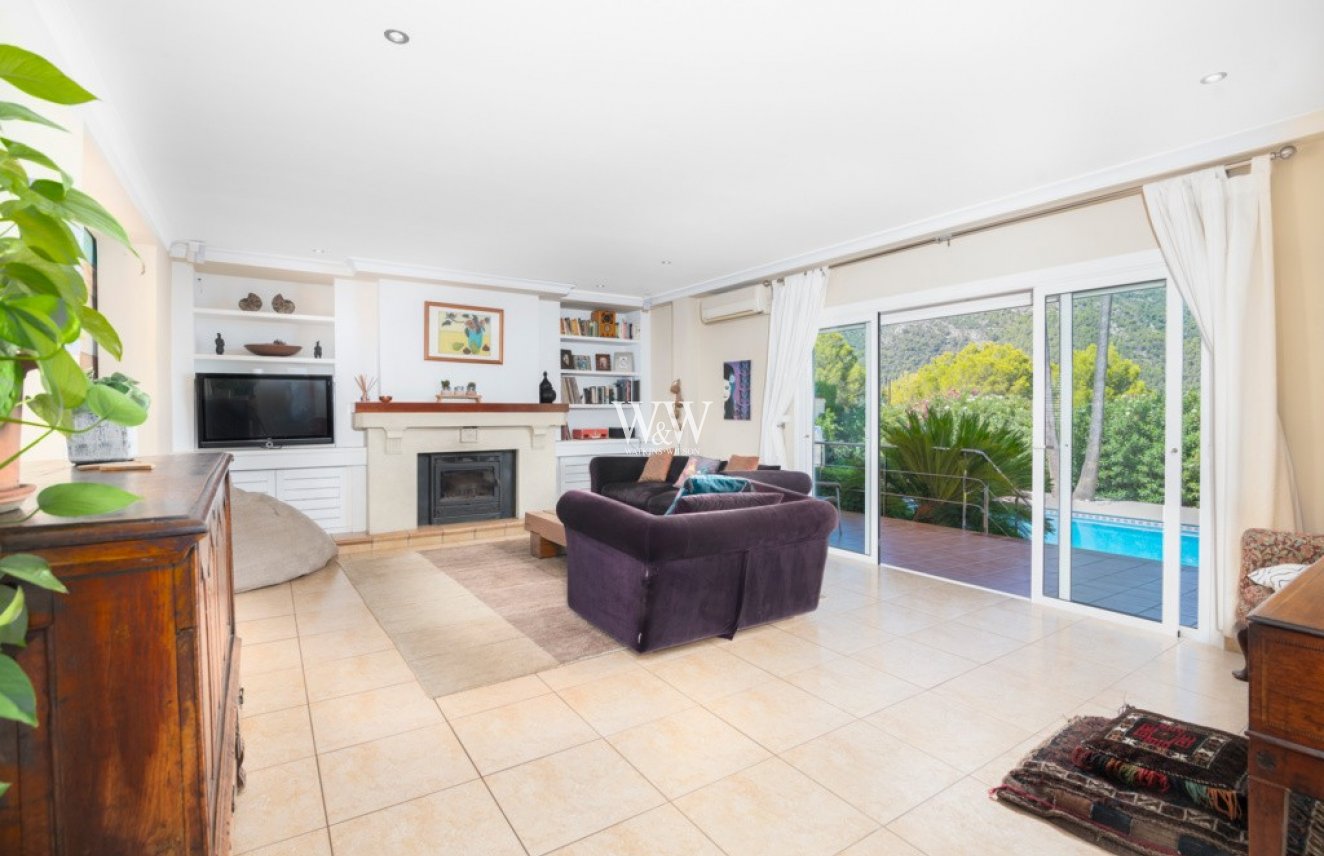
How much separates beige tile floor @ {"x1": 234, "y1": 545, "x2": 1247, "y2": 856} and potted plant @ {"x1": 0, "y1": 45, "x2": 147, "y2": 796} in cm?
154

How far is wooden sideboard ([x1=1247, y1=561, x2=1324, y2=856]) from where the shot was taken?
4.14 ft

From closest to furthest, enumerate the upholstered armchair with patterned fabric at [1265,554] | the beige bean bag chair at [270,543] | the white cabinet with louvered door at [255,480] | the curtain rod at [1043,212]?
the upholstered armchair with patterned fabric at [1265,554] → the curtain rod at [1043,212] → the beige bean bag chair at [270,543] → the white cabinet with louvered door at [255,480]

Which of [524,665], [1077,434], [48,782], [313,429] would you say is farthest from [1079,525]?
[313,429]

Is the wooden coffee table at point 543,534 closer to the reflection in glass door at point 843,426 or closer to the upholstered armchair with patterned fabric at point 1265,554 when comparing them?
the reflection in glass door at point 843,426

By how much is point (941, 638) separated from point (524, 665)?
2.23 meters

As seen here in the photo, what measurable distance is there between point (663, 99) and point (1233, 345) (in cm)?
305

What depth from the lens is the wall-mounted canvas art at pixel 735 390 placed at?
6.33m

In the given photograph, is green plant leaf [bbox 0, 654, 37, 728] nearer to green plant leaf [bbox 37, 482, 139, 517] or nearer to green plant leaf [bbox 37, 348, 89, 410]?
green plant leaf [bbox 37, 482, 139, 517]

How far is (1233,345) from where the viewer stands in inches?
124

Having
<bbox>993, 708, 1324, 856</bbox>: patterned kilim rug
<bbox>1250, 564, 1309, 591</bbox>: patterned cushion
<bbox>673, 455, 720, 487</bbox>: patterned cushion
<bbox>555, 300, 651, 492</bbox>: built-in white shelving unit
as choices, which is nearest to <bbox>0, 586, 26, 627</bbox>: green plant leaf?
<bbox>993, 708, 1324, 856</bbox>: patterned kilim rug

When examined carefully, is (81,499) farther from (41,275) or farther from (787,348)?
(787,348)

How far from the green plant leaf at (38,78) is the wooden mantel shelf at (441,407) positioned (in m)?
5.33

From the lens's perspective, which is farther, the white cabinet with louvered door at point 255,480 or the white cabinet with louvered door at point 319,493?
the white cabinet with louvered door at point 319,493

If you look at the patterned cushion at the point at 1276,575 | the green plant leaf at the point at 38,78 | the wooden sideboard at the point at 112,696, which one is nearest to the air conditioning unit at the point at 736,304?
the patterned cushion at the point at 1276,575
